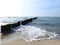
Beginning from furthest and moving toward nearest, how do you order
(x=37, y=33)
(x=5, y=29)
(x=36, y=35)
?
(x=5, y=29) < (x=37, y=33) < (x=36, y=35)

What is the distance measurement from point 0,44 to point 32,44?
6.39 ft

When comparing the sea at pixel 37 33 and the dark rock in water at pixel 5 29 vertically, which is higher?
the dark rock in water at pixel 5 29

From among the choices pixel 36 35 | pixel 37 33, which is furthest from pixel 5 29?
pixel 36 35

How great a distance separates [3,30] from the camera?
12.0m

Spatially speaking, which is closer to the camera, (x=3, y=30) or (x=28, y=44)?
(x=28, y=44)

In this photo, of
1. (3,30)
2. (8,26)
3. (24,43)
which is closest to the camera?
(24,43)

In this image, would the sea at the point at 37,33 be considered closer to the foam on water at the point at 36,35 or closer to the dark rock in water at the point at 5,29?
the foam on water at the point at 36,35

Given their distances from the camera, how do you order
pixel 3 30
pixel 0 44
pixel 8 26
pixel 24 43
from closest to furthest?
pixel 0 44
pixel 24 43
pixel 3 30
pixel 8 26

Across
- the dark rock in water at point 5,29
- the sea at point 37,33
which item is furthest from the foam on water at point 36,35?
the dark rock in water at point 5,29

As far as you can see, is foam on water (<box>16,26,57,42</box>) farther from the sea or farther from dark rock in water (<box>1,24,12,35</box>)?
dark rock in water (<box>1,24,12,35</box>)

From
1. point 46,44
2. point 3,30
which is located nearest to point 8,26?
point 3,30

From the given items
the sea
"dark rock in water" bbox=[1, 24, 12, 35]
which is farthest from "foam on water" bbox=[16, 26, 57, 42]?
"dark rock in water" bbox=[1, 24, 12, 35]

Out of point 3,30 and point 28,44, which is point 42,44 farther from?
point 3,30

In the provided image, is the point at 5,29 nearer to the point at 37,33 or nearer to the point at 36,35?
the point at 37,33
